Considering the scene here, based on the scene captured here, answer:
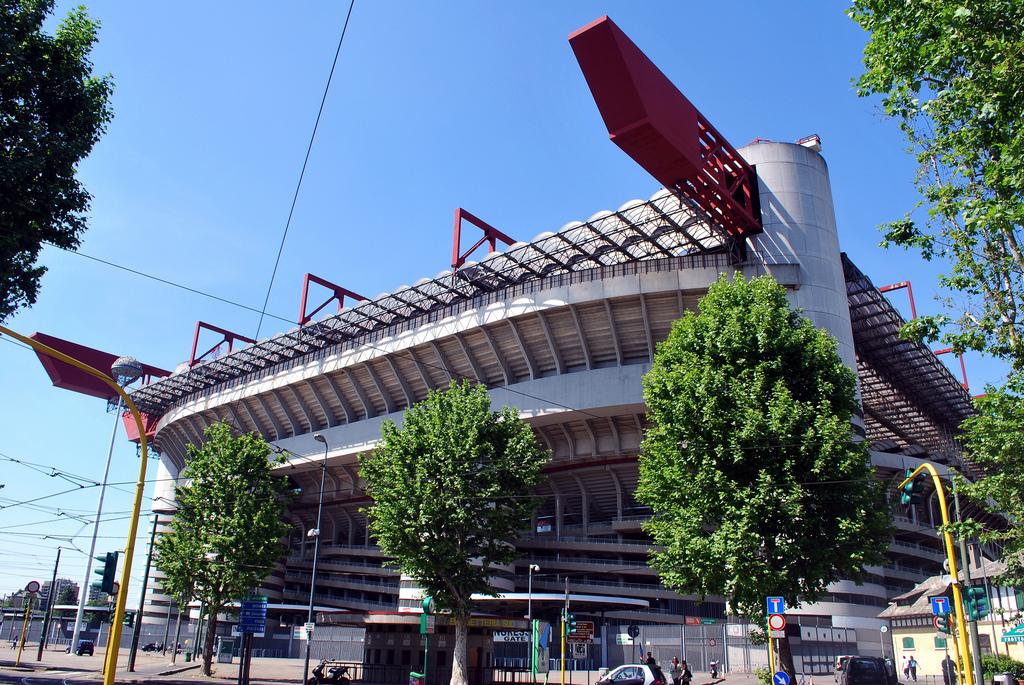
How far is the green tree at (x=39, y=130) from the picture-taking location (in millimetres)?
16797

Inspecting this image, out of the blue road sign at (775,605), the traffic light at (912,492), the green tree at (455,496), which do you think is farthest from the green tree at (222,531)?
the traffic light at (912,492)

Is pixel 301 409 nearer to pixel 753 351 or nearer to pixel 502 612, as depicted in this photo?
pixel 502 612

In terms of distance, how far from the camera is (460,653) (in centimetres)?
3089

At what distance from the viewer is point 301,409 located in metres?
70.5

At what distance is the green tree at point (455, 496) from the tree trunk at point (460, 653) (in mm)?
39

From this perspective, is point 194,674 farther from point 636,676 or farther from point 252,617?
point 636,676

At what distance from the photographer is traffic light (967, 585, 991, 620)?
55.2 feet

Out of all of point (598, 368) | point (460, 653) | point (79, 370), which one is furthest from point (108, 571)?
point (79, 370)

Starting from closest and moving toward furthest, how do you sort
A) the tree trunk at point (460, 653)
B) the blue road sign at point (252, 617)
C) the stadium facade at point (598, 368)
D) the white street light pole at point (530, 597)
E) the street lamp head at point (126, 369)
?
the blue road sign at point (252, 617) < the tree trunk at point (460, 653) < the white street light pole at point (530, 597) < the stadium facade at point (598, 368) < the street lamp head at point (126, 369)

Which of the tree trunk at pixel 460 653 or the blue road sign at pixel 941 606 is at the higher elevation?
the blue road sign at pixel 941 606

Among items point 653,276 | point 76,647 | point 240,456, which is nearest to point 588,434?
point 653,276

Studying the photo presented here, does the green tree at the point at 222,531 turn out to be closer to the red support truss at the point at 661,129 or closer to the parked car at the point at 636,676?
the parked car at the point at 636,676

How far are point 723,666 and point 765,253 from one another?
25.6 m

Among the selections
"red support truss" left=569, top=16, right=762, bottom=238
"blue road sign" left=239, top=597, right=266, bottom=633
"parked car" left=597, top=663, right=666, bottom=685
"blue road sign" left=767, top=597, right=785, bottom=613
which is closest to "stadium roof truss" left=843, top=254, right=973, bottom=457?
"red support truss" left=569, top=16, right=762, bottom=238
